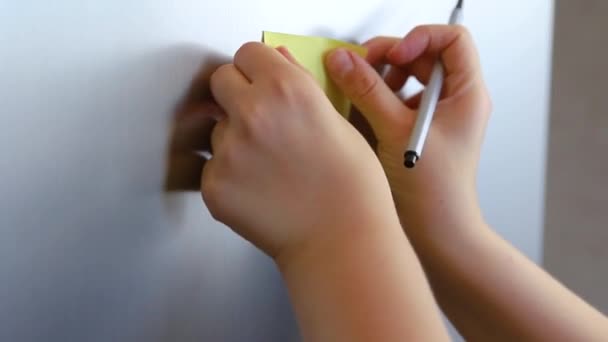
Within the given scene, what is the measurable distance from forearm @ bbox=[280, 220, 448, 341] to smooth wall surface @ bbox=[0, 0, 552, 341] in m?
0.05

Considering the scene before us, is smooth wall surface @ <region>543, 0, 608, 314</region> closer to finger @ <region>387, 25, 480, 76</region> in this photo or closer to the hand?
finger @ <region>387, 25, 480, 76</region>

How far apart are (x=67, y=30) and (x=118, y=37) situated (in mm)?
20

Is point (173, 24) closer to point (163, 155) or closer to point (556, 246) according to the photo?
point (163, 155)

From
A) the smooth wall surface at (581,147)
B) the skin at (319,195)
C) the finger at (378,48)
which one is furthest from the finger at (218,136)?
the smooth wall surface at (581,147)

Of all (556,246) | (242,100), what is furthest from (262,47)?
(556,246)

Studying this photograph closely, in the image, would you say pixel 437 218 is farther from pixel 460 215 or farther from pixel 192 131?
pixel 192 131

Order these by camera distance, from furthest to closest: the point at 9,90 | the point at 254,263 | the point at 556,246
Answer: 1. the point at 556,246
2. the point at 254,263
3. the point at 9,90

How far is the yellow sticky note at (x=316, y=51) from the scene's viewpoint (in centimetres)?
30

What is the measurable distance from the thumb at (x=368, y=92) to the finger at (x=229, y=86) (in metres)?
0.06

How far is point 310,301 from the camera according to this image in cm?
26

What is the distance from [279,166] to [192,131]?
0.13 ft

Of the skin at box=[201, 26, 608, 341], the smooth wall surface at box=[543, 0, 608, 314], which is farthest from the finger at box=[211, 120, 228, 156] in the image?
the smooth wall surface at box=[543, 0, 608, 314]

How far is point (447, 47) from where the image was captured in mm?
374

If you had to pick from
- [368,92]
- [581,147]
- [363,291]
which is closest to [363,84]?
[368,92]
